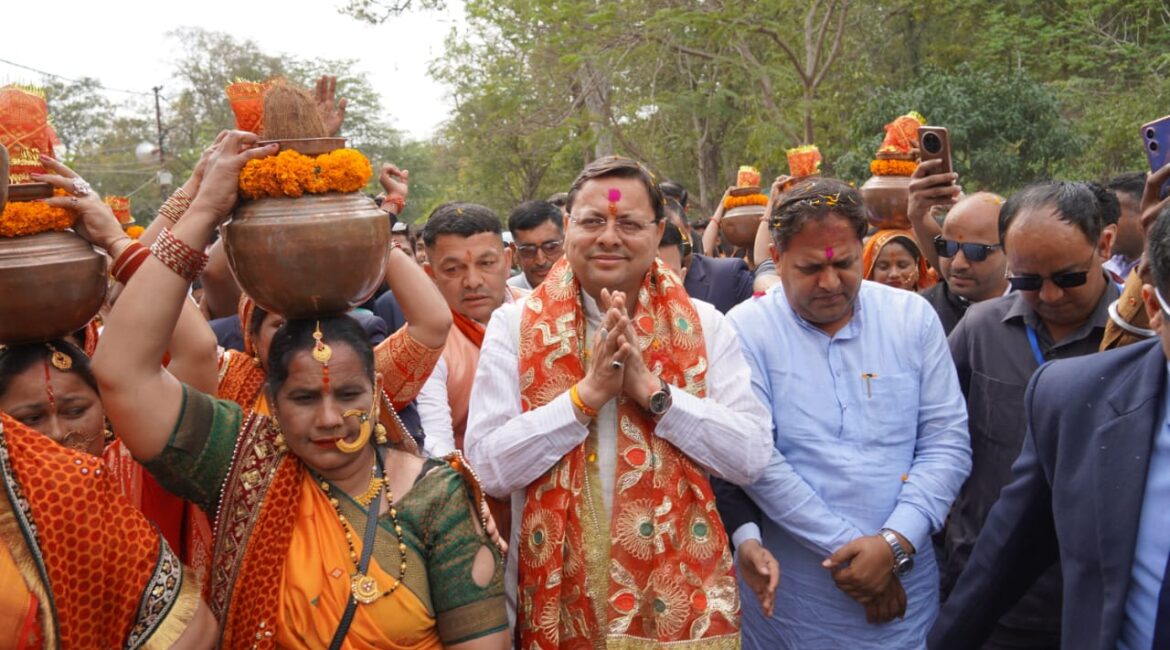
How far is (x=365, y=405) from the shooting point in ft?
9.09

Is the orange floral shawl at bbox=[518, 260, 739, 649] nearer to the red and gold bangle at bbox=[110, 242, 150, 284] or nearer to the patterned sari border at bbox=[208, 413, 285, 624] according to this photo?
the patterned sari border at bbox=[208, 413, 285, 624]

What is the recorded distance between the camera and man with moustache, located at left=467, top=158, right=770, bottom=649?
2.96 m

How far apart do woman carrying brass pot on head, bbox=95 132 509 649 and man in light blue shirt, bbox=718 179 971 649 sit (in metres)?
1.03

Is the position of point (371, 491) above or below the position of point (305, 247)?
below

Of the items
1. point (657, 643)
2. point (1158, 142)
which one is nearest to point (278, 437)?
point (657, 643)

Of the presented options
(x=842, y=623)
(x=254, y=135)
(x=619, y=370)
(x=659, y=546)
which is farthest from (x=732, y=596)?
(x=254, y=135)

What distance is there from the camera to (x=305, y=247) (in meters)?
2.39

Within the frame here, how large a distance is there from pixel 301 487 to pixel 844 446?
1.70 m

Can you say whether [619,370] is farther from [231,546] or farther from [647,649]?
[231,546]

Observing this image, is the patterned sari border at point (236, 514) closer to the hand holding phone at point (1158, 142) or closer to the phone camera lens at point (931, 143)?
the hand holding phone at point (1158, 142)

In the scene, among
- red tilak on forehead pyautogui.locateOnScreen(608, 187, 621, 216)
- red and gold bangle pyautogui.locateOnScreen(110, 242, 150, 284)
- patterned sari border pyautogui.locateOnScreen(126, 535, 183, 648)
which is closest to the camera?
patterned sari border pyautogui.locateOnScreen(126, 535, 183, 648)

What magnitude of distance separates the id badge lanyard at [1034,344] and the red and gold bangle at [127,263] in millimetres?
2821

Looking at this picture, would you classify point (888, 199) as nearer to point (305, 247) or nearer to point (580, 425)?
point (580, 425)

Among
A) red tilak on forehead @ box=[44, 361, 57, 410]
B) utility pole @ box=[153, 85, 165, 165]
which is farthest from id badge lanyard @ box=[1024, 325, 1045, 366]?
utility pole @ box=[153, 85, 165, 165]
